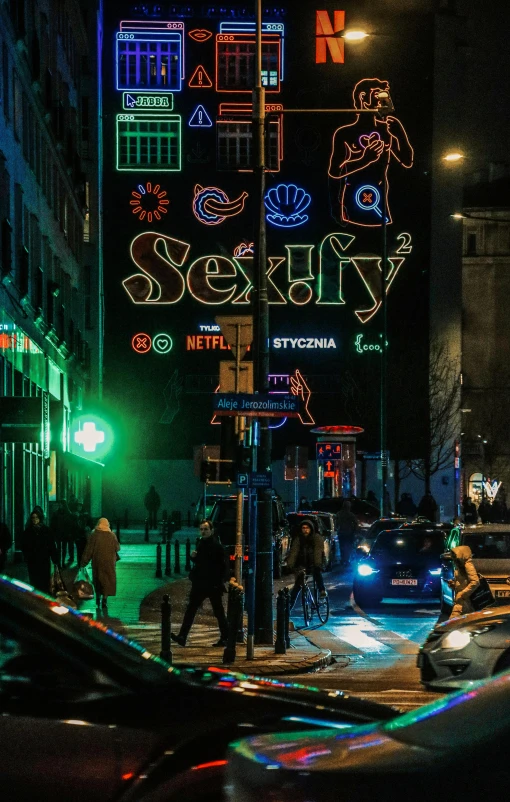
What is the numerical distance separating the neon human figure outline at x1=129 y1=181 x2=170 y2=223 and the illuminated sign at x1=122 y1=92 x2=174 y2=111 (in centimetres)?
367

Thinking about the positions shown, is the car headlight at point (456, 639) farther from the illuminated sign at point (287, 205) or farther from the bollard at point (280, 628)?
the illuminated sign at point (287, 205)

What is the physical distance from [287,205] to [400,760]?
6158cm

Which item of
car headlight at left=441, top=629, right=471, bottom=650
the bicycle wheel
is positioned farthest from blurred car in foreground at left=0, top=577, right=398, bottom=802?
the bicycle wheel

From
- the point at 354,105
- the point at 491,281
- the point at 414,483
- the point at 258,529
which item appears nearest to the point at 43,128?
the point at 258,529

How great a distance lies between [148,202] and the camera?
63688 mm

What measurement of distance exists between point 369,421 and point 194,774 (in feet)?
187

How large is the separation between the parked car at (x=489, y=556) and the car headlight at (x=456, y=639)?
683 centimetres

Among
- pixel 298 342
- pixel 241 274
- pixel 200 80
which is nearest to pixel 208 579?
pixel 241 274

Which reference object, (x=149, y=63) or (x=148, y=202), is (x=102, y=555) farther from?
(x=149, y=63)

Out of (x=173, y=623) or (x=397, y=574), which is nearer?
(x=173, y=623)

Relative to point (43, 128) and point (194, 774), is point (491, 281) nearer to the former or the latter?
point (43, 128)

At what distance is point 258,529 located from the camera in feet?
60.0

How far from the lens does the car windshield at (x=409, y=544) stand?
24.6m

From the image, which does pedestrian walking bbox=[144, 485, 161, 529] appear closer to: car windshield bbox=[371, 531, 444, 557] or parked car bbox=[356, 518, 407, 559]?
parked car bbox=[356, 518, 407, 559]
